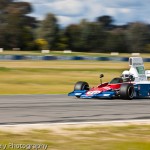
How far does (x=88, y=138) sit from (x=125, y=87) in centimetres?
924

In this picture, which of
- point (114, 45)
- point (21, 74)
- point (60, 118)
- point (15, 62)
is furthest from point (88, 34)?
point (60, 118)

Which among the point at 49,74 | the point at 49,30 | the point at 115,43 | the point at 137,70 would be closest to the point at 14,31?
the point at 49,30

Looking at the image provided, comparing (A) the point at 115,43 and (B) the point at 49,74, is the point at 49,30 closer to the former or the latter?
(A) the point at 115,43

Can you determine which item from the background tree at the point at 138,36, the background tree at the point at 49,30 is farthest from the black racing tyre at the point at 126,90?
the background tree at the point at 138,36

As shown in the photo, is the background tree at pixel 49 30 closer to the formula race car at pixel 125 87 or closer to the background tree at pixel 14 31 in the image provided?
the background tree at pixel 14 31

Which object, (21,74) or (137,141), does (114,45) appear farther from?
(137,141)

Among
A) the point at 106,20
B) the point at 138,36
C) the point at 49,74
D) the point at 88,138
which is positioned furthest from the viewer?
the point at 106,20

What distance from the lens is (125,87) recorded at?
18.4 meters

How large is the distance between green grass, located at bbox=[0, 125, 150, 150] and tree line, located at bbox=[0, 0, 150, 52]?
81538 millimetres

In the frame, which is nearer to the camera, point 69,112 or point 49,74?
point 69,112

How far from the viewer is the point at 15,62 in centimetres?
4706

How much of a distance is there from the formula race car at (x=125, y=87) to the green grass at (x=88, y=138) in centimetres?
743

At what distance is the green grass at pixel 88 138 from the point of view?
8.48 m

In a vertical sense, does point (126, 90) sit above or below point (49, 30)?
below
